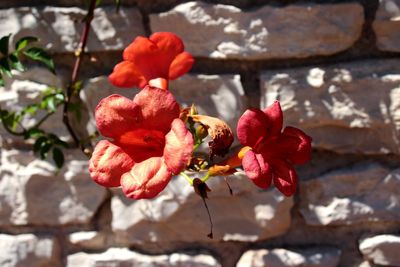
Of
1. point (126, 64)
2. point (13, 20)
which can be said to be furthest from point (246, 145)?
point (13, 20)

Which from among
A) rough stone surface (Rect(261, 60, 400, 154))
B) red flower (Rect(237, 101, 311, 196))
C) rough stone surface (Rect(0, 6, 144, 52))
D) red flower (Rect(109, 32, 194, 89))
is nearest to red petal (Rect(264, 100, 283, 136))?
red flower (Rect(237, 101, 311, 196))

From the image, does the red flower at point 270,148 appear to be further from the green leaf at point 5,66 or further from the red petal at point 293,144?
the green leaf at point 5,66

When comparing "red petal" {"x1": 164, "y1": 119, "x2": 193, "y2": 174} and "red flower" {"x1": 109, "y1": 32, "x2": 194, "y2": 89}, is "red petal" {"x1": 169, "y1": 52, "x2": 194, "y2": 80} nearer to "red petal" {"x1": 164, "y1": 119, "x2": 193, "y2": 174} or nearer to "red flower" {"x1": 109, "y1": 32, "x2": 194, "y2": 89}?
"red flower" {"x1": 109, "y1": 32, "x2": 194, "y2": 89}

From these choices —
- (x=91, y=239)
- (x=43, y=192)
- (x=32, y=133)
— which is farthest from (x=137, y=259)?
(x=32, y=133)

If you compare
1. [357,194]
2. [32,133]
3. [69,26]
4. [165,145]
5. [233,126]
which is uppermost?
[165,145]

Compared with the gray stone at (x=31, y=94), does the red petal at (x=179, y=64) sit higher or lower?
higher

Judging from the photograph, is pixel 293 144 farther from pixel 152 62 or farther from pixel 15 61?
pixel 15 61

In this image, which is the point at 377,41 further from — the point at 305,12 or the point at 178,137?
the point at 178,137

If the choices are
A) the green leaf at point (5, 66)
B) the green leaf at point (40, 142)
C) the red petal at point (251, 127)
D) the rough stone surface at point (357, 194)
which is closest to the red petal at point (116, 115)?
the red petal at point (251, 127)
